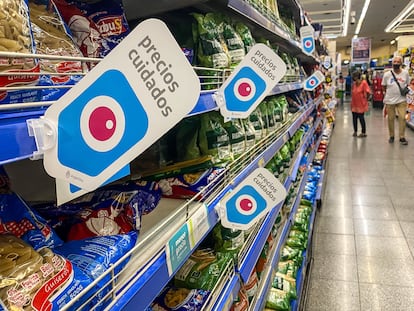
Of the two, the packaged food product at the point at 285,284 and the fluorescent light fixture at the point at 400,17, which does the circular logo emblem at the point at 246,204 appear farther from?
the fluorescent light fixture at the point at 400,17

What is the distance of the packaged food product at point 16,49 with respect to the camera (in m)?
0.51

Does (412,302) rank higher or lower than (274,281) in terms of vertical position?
lower

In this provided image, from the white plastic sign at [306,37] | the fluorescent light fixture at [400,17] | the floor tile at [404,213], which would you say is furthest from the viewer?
the fluorescent light fixture at [400,17]

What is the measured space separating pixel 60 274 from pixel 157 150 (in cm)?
88

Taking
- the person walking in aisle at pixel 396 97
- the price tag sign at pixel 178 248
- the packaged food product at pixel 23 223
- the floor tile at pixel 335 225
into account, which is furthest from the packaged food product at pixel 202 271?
the person walking in aisle at pixel 396 97

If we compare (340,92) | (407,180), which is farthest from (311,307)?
(340,92)

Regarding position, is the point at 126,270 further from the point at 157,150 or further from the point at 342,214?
the point at 342,214

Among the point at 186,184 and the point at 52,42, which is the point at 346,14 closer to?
the point at 186,184

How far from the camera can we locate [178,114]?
0.58 metres

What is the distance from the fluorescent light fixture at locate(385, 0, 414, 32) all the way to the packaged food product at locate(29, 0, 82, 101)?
44.2 ft

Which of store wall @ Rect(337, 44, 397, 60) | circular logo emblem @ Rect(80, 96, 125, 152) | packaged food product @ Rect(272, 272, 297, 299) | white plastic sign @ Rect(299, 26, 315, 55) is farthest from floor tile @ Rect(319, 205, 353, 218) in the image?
store wall @ Rect(337, 44, 397, 60)

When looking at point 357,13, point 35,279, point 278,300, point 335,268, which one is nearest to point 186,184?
point 35,279

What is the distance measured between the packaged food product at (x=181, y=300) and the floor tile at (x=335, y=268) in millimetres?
2064

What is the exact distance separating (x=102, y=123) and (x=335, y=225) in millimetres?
3761
